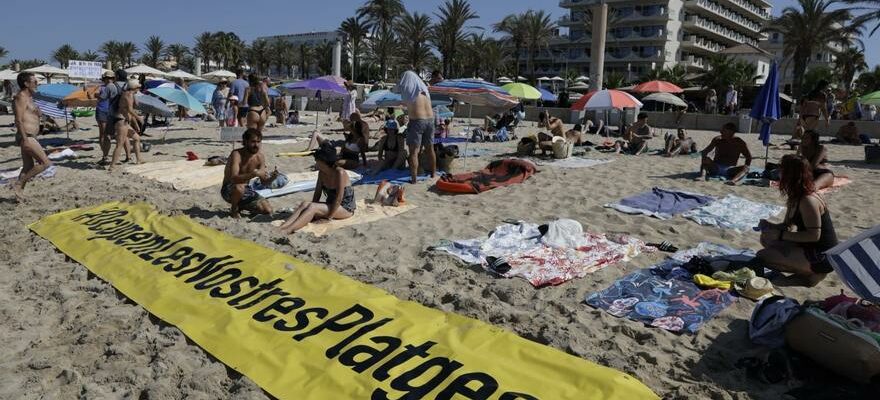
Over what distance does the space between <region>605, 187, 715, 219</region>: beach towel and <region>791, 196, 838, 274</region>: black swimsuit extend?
6.40ft

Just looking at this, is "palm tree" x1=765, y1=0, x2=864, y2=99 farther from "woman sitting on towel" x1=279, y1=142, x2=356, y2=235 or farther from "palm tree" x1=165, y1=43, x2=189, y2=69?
"palm tree" x1=165, y1=43, x2=189, y2=69

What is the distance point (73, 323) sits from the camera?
361 cm

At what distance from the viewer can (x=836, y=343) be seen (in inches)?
112

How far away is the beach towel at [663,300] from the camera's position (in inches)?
144

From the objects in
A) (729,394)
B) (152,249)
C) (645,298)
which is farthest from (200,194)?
(729,394)

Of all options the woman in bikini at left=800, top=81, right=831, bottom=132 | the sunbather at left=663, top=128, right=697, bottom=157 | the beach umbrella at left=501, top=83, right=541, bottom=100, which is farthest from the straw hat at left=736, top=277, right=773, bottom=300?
the beach umbrella at left=501, top=83, right=541, bottom=100

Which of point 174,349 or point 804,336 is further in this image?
point 174,349

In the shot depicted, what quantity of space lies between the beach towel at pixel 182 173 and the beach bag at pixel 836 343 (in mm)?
7179

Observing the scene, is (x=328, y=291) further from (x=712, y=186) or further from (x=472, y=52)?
(x=472, y=52)

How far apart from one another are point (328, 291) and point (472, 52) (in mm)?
49500

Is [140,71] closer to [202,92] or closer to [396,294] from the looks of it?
[202,92]

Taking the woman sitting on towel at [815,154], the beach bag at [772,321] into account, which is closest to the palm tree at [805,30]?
the woman sitting on towel at [815,154]

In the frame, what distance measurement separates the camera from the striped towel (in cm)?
291

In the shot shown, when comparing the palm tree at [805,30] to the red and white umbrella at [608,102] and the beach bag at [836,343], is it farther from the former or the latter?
the beach bag at [836,343]
